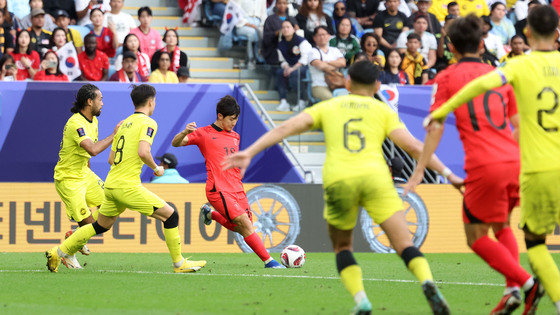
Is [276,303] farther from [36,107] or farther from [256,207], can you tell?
[36,107]

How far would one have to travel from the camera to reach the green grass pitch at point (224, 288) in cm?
818

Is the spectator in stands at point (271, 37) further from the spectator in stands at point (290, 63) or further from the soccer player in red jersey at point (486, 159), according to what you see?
the soccer player in red jersey at point (486, 159)

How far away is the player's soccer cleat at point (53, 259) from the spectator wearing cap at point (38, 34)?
7.51m

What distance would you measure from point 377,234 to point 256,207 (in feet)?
6.60

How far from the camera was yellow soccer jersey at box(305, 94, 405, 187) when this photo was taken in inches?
283

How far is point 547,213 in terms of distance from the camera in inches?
276

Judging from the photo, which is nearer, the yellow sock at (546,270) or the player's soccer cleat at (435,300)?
the player's soccer cleat at (435,300)

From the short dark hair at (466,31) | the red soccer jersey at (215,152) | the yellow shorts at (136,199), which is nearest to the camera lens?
the short dark hair at (466,31)

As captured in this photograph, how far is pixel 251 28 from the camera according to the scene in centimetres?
1927

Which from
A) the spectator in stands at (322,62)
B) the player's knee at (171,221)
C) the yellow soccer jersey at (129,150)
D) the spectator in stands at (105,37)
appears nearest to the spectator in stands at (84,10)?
the spectator in stands at (105,37)

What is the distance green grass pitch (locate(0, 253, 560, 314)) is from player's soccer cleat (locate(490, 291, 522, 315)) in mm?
566

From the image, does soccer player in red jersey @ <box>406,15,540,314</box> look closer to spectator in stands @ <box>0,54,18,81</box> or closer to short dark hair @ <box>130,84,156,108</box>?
short dark hair @ <box>130,84,156,108</box>

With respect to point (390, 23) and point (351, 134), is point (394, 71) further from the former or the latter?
point (351, 134)

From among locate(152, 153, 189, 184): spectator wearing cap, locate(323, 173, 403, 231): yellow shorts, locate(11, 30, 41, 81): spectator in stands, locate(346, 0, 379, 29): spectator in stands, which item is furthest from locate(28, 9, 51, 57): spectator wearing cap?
locate(323, 173, 403, 231): yellow shorts
